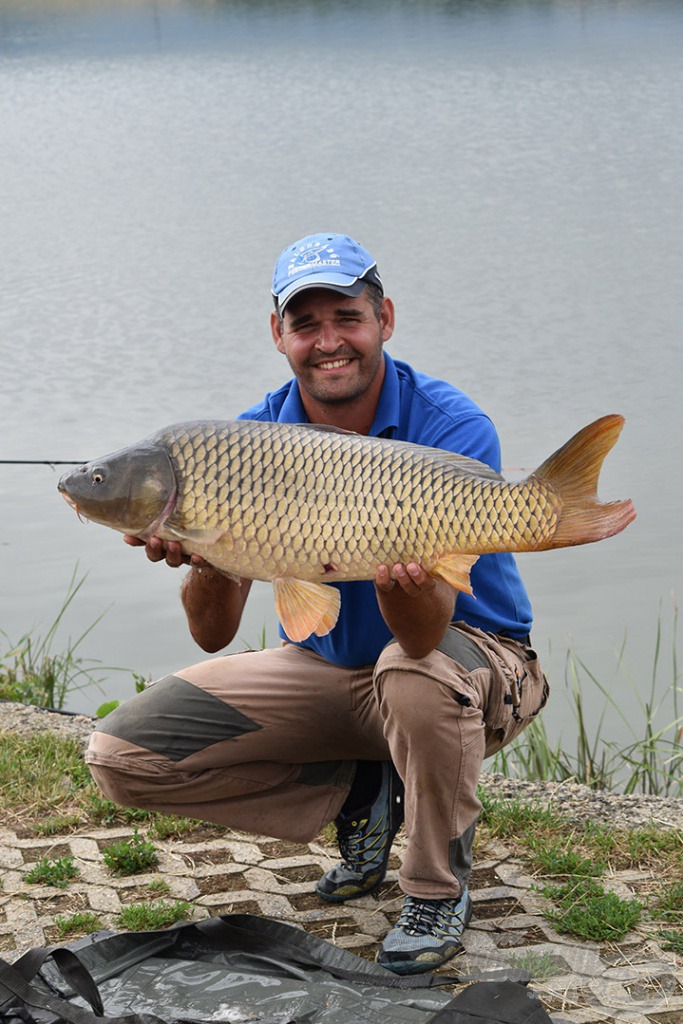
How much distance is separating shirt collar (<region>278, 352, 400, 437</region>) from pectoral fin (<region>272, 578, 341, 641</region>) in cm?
44

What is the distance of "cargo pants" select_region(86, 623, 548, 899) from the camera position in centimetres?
220

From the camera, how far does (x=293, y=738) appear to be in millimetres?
2424

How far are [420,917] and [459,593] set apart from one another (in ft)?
1.94

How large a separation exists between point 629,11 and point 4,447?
30.5 ft

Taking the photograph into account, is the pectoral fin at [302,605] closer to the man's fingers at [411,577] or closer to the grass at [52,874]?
the man's fingers at [411,577]

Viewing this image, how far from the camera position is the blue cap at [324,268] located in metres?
2.31

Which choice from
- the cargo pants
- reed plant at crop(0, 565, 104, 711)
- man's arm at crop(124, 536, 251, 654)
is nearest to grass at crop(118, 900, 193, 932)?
the cargo pants

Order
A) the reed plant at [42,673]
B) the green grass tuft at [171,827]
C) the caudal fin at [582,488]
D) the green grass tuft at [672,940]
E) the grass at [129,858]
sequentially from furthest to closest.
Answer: the reed plant at [42,673] → the green grass tuft at [171,827] → the grass at [129,858] → the green grass tuft at [672,940] → the caudal fin at [582,488]

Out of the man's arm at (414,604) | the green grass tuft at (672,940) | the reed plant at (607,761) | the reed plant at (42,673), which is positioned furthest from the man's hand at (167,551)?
the reed plant at (42,673)

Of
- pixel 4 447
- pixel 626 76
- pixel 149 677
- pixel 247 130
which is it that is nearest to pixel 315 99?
pixel 247 130

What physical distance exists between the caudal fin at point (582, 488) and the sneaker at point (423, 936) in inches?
28.8

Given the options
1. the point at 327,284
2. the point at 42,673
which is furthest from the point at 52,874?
the point at 42,673

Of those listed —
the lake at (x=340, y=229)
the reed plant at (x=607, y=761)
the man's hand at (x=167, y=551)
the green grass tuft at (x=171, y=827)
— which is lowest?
the green grass tuft at (x=171, y=827)

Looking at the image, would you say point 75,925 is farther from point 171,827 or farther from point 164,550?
point 164,550
